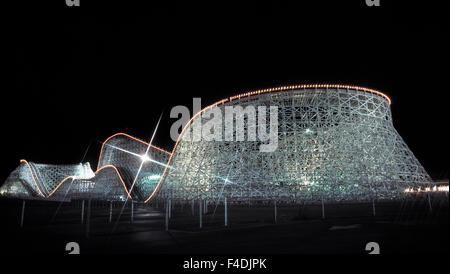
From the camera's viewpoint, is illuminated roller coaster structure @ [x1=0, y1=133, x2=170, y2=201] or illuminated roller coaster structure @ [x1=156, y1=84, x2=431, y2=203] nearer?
illuminated roller coaster structure @ [x1=156, y1=84, x2=431, y2=203]

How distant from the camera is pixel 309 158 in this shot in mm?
20438

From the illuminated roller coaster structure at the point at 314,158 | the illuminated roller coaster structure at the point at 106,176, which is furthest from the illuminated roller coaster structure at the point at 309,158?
the illuminated roller coaster structure at the point at 106,176

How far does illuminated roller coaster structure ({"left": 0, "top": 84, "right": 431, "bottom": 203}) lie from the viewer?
19250mm

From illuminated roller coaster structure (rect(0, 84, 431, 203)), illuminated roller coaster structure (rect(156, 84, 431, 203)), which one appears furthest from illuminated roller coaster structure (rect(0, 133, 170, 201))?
illuminated roller coaster structure (rect(156, 84, 431, 203))

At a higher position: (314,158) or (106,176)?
(314,158)

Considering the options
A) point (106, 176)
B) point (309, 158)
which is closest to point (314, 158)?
point (309, 158)

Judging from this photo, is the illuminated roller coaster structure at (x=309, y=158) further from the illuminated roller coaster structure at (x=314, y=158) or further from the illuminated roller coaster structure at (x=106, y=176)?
the illuminated roller coaster structure at (x=106, y=176)

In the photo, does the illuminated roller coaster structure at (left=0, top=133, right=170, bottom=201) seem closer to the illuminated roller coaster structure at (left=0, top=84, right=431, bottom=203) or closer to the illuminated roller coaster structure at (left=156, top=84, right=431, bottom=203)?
the illuminated roller coaster structure at (left=0, top=84, right=431, bottom=203)

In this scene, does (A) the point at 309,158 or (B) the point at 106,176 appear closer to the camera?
(A) the point at 309,158

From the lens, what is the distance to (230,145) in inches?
856

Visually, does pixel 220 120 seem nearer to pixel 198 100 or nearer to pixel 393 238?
pixel 198 100

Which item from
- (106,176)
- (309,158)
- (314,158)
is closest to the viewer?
(314,158)

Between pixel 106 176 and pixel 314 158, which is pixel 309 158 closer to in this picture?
pixel 314 158
